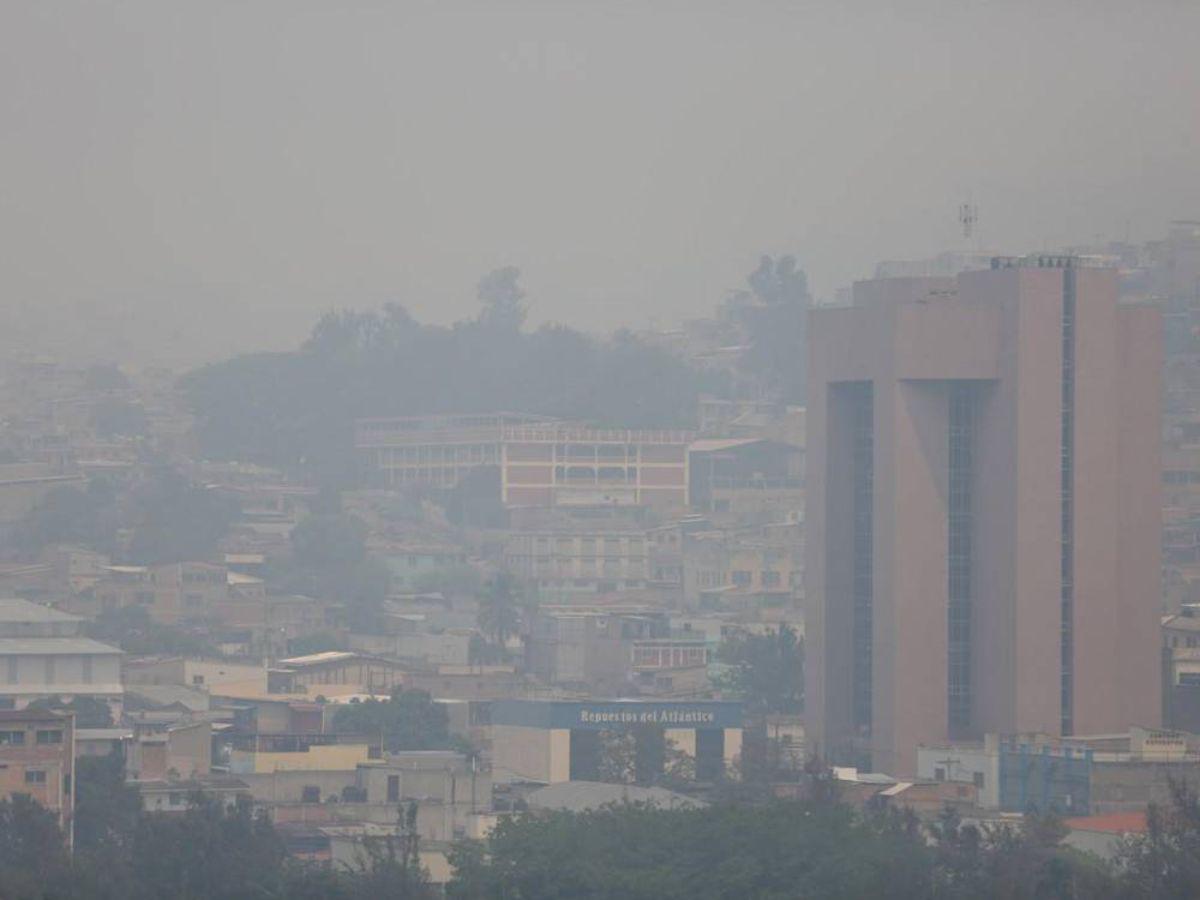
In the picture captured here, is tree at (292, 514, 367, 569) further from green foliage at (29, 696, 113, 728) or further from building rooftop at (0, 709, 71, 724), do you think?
building rooftop at (0, 709, 71, 724)

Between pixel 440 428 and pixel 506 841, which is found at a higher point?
pixel 440 428

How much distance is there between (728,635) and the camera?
5062 centimetres

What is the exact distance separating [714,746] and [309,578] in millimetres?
26304

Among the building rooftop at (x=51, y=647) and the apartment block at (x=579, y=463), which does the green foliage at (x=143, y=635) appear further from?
the apartment block at (x=579, y=463)

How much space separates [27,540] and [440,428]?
464 inches

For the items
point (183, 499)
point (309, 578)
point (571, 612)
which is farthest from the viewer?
point (183, 499)

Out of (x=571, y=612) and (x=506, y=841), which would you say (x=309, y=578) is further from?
(x=506, y=841)

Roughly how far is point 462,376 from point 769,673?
37224 millimetres

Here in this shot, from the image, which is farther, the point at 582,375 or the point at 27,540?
the point at 582,375

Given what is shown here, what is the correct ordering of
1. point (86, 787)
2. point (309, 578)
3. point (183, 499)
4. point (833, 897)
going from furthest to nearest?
point (183, 499) < point (309, 578) < point (86, 787) < point (833, 897)

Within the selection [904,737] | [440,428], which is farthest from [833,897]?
[440,428]

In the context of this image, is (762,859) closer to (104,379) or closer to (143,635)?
(143,635)

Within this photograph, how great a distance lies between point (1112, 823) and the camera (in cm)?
3086

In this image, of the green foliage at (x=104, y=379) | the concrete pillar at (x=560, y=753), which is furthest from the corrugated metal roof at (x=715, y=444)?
→ the concrete pillar at (x=560, y=753)
